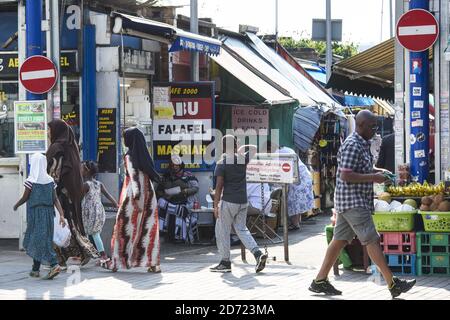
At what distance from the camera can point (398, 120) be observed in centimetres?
1332

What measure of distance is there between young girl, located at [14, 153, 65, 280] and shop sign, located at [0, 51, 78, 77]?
4.26 m

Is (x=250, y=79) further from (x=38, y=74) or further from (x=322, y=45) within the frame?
(x=322, y=45)

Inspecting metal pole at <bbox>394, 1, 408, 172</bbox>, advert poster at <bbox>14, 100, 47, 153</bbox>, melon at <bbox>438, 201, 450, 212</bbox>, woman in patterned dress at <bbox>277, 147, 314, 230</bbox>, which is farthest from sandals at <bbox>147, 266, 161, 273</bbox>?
woman in patterned dress at <bbox>277, 147, 314, 230</bbox>

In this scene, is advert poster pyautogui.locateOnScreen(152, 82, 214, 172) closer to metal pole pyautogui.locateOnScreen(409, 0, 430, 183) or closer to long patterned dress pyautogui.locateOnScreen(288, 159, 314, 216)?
long patterned dress pyautogui.locateOnScreen(288, 159, 314, 216)

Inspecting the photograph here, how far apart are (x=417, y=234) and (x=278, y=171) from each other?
256 cm

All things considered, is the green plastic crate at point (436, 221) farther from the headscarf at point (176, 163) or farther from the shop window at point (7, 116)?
the shop window at point (7, 116)

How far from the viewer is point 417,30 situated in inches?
492

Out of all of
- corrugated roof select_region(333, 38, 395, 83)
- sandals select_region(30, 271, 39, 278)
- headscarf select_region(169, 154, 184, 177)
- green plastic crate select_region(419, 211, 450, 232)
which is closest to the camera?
green plastic crate select_region(419, 211, 450, 232)

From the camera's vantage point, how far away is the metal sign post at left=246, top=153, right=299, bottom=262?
1305 cm

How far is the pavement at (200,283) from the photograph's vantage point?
1010 cm

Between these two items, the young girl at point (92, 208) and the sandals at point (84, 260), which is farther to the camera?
the young girl at point (92, 208)

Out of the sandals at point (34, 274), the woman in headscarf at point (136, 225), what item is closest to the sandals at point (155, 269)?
the woman in headscarf at point (136, 225)

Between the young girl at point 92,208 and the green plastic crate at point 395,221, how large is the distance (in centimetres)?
356
